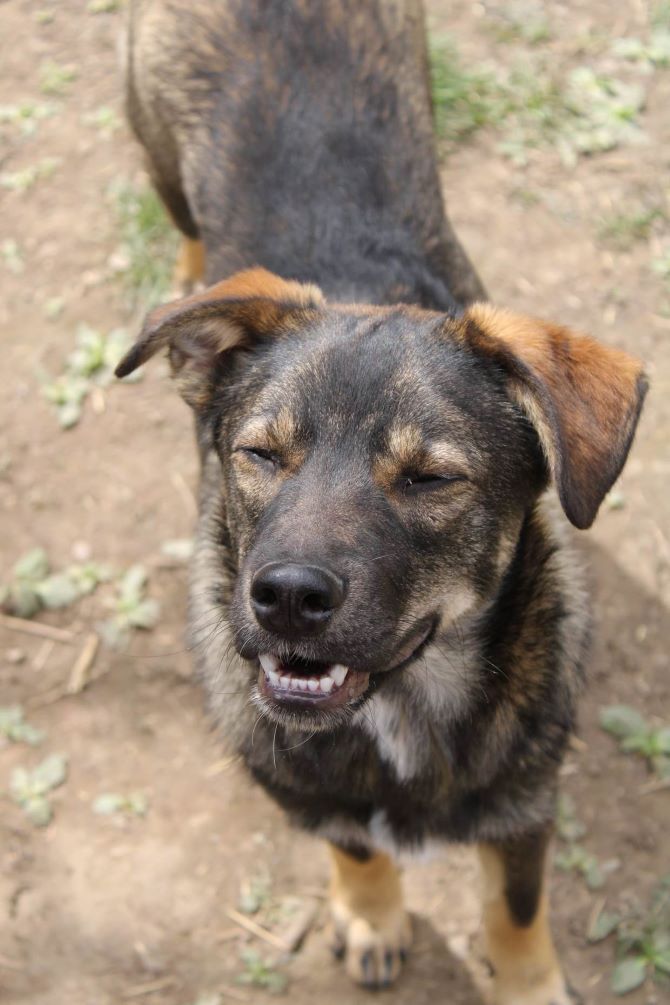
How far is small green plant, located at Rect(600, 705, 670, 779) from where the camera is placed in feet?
13.4

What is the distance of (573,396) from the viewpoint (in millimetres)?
2486

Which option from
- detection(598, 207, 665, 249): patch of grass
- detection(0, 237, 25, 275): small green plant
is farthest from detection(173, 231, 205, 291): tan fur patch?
detection(598, 207, 665, 249): patch of grass

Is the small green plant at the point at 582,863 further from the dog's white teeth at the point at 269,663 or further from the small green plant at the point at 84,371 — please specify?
the small green plant at the point at 84,371

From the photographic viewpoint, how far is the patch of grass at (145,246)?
217 inches

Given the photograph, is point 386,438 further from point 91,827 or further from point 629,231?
point 629,231

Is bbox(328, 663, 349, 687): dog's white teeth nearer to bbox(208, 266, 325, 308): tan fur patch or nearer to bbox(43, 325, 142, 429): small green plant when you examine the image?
bbox(208, 266, 325, 308): tan fur patch

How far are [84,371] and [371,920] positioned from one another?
2.88 meters

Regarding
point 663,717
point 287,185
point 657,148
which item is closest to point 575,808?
point 663,717

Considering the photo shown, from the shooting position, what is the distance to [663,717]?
4188 millimetres

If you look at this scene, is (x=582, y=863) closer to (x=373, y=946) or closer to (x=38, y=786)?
(x=373, y=946)

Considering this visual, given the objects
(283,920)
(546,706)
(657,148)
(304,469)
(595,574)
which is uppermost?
(304,469)

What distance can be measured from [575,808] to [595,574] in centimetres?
97

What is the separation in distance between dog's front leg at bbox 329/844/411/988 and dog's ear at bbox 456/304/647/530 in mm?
1717

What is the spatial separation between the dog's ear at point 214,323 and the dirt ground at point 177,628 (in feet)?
5.63
